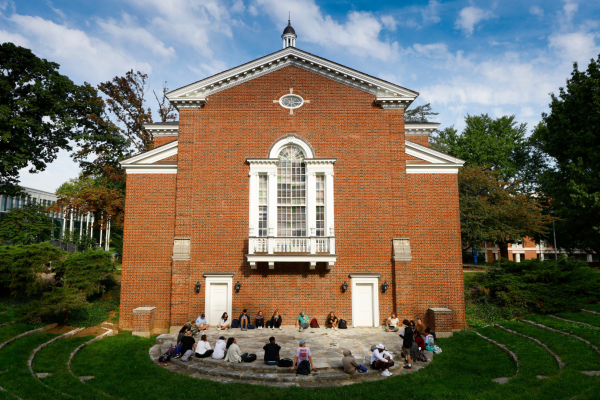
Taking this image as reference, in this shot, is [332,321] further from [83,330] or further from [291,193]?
[83,330]

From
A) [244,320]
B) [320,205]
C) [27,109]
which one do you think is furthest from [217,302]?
[27,109]

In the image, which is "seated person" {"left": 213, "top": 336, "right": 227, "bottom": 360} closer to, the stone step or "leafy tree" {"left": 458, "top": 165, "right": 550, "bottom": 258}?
the stone step

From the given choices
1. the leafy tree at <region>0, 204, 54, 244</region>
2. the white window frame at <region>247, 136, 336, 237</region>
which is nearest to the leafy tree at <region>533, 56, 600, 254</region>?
the white window frame at <region>247, 136, 336, 237</region>

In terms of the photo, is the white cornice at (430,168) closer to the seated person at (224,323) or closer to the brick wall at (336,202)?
the brick wall at (336,202)

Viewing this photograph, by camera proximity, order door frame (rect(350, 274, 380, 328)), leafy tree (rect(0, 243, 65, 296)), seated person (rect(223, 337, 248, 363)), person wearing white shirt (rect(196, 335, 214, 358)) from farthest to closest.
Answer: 1. door frame (rect(350, 274, 380, 328))
2. leafy tree (rect(0, 243, 65, 296))
3. person wearing white shirt (rect(196, 335, 214, 358))
4. seated person (rect(223, 337, 248, 363))

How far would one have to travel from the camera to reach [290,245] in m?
17.0

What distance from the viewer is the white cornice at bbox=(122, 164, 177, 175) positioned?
60.1ft

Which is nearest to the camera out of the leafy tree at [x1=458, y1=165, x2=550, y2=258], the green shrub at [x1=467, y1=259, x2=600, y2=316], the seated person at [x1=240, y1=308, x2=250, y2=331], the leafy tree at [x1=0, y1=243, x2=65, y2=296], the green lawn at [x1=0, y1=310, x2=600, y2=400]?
the green lawn at [x1=0, y1=310, x2=600, y2=400]

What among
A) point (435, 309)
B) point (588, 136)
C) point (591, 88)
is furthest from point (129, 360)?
point (591, 88)

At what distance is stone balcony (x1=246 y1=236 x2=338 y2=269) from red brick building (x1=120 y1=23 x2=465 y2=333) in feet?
0.16

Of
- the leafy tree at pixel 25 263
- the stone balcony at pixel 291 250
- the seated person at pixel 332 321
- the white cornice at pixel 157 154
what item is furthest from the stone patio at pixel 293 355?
the white cornice at pixel 157 154

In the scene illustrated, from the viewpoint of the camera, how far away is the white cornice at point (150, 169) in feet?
60.1

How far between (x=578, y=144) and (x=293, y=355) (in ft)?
83.4

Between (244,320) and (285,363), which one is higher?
(244,320)
